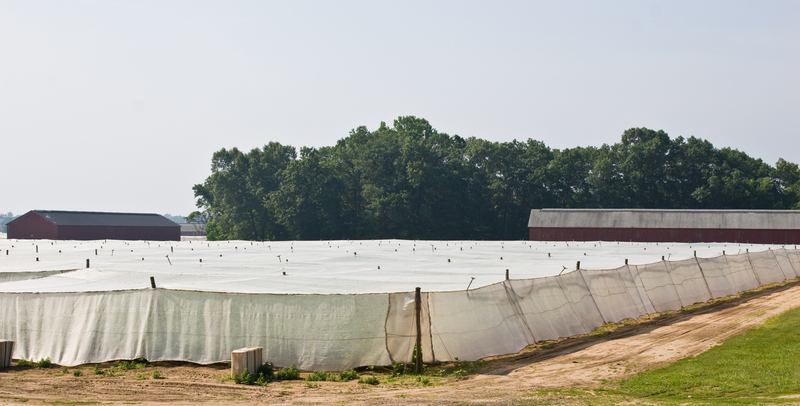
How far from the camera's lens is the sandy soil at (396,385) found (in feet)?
59.2

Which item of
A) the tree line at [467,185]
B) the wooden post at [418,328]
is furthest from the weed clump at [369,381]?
the tree line at [467,185]

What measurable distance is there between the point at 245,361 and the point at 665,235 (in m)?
78.7

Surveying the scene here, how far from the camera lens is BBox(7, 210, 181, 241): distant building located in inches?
4336

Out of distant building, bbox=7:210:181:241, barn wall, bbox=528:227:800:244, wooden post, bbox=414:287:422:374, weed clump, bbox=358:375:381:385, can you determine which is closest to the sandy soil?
weed clump, bbox=358:375:381:385

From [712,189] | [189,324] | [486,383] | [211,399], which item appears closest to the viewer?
[211,399]

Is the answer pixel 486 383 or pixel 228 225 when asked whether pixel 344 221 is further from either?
pixel 486 383

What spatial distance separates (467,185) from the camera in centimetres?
11881

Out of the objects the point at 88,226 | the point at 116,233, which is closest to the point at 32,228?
the point at 88,226

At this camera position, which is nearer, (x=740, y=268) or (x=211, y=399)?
(x=211, y=399)

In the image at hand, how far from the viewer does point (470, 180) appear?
118812 mm

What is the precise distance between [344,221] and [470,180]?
1766 centimetres

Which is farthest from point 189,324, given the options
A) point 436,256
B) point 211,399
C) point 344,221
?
point 344,221

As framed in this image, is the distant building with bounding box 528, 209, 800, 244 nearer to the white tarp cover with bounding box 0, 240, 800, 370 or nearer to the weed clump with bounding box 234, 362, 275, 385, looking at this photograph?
A: the white tarp cover with bounding box 0, 240, 800, 370

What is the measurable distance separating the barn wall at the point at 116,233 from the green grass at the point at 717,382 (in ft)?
324
